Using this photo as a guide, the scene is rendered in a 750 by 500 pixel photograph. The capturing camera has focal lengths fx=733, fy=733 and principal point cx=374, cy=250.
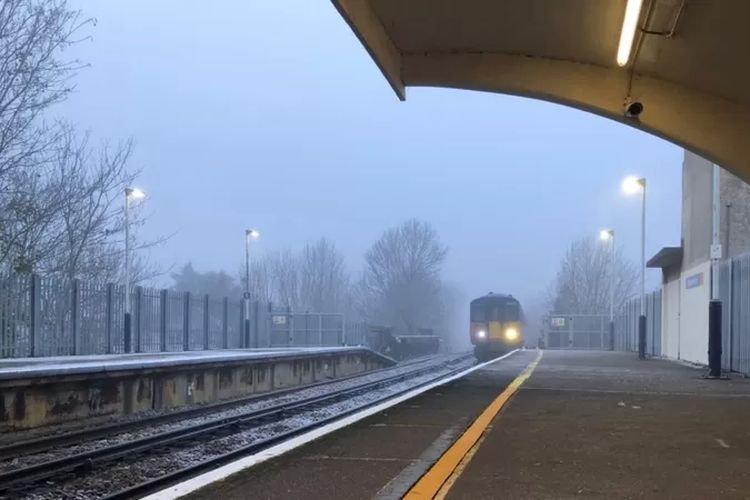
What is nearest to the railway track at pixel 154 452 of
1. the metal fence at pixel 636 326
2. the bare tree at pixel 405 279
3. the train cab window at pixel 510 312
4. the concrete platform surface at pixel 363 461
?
the concrete platform surface at pixel 363 461

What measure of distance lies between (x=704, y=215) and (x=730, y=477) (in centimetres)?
1835

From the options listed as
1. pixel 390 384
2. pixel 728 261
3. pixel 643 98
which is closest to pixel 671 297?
pixel 728 261

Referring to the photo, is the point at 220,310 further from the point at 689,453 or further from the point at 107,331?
the point at 689,453

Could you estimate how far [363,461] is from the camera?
6645mm

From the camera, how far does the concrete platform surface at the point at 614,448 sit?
5582mm

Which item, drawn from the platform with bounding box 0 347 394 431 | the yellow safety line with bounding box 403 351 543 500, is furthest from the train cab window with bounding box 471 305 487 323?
the yellow safety line with bounding box 403 351 543 500

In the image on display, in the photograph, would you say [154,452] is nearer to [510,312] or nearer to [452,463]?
[452,463]

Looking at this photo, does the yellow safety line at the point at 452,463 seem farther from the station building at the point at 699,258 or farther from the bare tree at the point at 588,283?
the bare tree at the point at 588,283

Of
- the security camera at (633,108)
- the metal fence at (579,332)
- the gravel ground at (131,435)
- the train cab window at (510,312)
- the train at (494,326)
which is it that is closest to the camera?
the gravel ground at (131,435)

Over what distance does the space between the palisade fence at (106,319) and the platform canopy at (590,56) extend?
42.6 ft

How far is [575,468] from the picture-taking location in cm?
628

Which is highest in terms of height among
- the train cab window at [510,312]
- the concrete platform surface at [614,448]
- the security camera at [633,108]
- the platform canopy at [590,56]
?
the platform canopy at [590,56]

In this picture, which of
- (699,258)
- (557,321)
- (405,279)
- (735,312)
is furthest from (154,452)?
(405,279)

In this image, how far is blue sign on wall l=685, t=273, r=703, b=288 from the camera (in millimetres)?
22281
